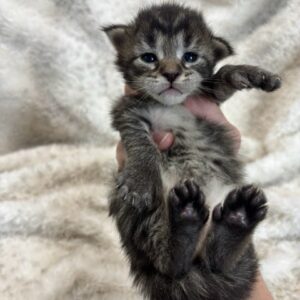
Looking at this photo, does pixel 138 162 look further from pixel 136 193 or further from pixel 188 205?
pixel 188 205

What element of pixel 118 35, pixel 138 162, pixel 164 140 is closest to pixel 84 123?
pixel 118 35

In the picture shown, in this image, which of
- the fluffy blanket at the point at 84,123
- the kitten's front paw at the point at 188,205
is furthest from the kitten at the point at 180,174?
the fluffy blanket at the point at 84,123

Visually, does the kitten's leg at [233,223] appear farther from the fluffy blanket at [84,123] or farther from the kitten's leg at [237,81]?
the fluffy blanket at [84,123]

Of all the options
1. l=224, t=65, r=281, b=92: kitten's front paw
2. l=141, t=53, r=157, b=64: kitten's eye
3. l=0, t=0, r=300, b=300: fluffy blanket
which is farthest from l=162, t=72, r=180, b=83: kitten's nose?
l=0, t=0, r=300, b=300: fluffy blanket

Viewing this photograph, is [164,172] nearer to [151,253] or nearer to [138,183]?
[138,183]

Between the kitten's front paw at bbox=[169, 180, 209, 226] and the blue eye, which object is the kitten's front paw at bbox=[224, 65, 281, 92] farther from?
the kitten's front paw at bbox=[169, 180, 209, 226]

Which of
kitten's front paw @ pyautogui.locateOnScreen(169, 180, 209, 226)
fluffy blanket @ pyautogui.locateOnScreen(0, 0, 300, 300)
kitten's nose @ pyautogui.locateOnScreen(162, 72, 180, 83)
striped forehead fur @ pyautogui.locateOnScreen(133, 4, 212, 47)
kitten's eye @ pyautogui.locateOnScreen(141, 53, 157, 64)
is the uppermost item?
striped forehead fur @ pyautogui.locateOnScreen(133, 4, 212, 47)
